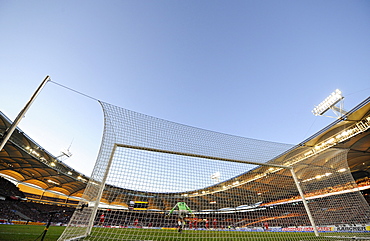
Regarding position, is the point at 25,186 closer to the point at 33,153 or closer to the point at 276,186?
the point at 33,153

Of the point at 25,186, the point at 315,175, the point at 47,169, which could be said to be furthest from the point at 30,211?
the point at 315,175

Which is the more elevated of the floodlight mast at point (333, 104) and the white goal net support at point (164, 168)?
the floodlight mast at point (333, 104)

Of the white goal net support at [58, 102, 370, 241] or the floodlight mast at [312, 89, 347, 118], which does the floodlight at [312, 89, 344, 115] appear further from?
the white goal net support at [58, 102, 370, 241]

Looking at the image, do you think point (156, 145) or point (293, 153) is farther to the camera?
point (293, 153)

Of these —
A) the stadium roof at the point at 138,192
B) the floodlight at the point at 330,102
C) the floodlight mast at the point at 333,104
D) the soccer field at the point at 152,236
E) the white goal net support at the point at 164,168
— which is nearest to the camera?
the white goal net support at the point at 164,168

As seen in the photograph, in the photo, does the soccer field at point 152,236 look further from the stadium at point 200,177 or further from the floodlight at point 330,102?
the floodlight at point 330,102

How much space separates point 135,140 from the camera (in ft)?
16.6

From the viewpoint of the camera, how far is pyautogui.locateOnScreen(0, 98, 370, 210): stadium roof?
317 inches

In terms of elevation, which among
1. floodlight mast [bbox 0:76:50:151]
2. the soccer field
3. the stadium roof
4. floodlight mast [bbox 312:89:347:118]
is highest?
floodlight mast [bbox 312:89:347:118]

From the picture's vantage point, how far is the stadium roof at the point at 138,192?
8.05m

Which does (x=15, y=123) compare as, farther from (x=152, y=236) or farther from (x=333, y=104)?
(x=333, y=104)

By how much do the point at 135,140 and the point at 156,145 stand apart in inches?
28.1

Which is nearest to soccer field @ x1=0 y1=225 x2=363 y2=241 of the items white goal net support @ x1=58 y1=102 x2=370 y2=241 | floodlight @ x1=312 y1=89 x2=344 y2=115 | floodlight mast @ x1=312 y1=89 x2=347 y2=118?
white goal net support @ x1=58 y1=102 x2=370 y2=241

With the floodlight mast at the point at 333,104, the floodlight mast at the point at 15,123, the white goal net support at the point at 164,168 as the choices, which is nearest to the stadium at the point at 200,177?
the white goal net support at the point at 164,168
